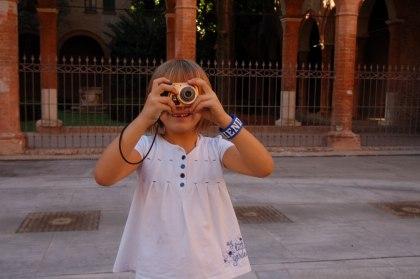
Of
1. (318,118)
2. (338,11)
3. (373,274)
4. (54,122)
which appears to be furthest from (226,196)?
(318,118)

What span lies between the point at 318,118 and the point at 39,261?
17.5 m

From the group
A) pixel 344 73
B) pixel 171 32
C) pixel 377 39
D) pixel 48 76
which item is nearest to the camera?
pixel 344 73

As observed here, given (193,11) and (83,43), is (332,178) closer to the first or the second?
(193,11)

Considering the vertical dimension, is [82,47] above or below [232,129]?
above

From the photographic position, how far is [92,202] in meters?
7.56

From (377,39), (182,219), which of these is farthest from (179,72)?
(377,39)

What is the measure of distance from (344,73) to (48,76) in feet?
29.5

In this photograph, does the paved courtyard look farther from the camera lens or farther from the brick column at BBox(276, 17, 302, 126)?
the brick column at BBox(276, 17, 302, 126)

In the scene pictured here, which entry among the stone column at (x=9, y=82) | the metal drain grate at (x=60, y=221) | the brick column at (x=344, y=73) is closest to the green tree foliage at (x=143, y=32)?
the brick column at (x=344, y=73)

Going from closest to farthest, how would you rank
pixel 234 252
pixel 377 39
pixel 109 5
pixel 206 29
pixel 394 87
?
pixel 234 252 < pixel 394 87 < pixel 377 39 < pixel 206 29 < pixel 109 5

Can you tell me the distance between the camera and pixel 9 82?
11.8m

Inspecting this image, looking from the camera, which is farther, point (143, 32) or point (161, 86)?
point (143, 32)

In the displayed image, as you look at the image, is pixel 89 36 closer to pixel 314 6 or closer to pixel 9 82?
pixel 314 6

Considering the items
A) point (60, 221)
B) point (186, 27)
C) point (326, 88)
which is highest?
point (186, 27)
